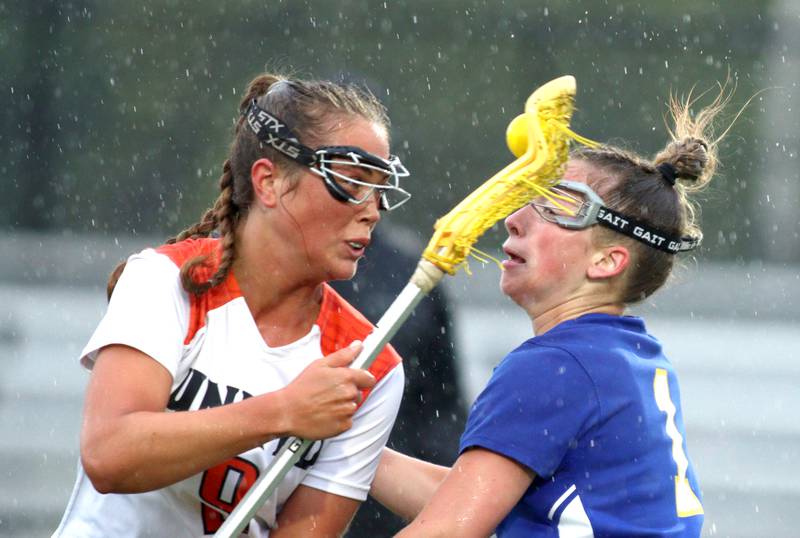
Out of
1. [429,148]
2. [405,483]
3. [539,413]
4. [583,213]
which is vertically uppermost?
[583,213]

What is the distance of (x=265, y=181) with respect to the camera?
2.10m

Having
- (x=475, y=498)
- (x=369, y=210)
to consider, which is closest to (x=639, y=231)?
(x=369, y=210)

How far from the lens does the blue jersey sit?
189 centimetres

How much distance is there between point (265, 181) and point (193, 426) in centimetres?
47

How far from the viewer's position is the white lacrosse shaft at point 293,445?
76.8 inches

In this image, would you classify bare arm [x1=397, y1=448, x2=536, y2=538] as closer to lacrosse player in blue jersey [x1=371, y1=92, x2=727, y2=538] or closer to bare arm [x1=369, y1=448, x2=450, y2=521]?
lacrosse player in blue jersey [x1=371, y1=92, x2=727, y2=538]

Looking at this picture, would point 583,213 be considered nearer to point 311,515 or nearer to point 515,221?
point 515,221

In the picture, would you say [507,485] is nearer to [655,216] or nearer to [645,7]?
[655,216]

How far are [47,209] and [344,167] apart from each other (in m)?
2.77

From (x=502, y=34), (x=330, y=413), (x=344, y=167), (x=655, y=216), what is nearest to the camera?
(x=330, y=413)

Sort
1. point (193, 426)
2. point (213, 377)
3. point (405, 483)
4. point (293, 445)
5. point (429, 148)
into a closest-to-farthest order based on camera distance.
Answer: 1. point (193, 426)
2. point (293, 445)
3. point (213, 377)
4. point (405, 483)
5. point (429, 148)

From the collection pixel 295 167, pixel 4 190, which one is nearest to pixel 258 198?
pixel 295 167

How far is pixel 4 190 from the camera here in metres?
4.48

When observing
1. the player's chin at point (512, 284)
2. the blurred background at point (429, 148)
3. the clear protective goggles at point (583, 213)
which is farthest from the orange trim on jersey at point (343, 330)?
the blurred background at point (429, 148)
